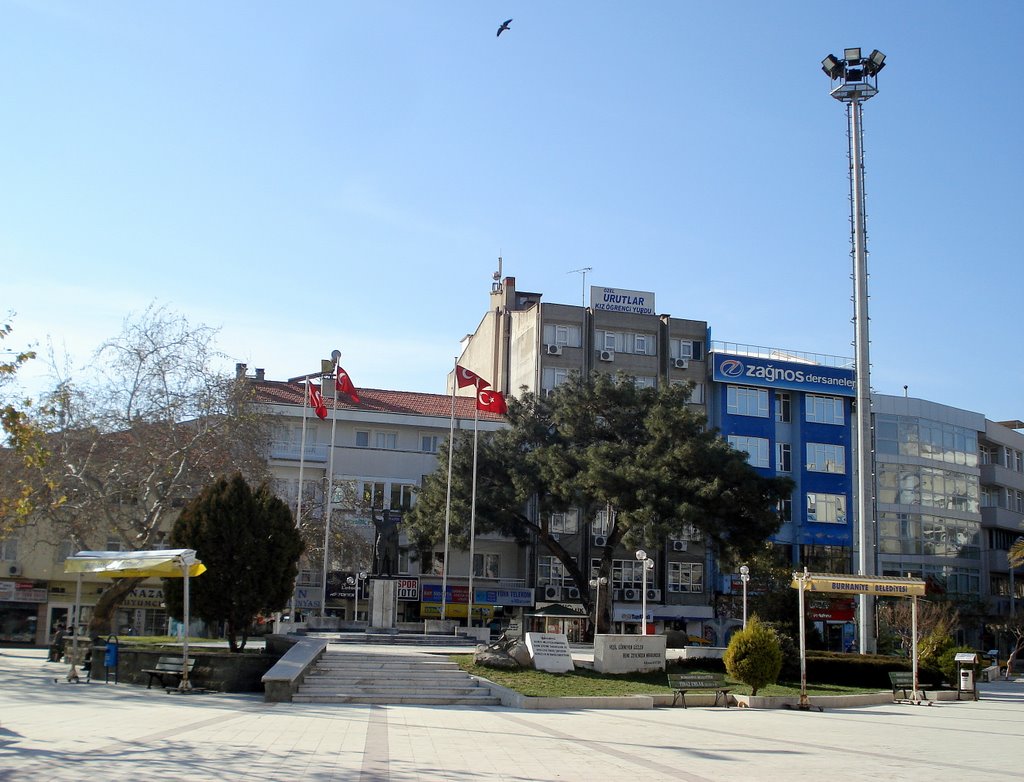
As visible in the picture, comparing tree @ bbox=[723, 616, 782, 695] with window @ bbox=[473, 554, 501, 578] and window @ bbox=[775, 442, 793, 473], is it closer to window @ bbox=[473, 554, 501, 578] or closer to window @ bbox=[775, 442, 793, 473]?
window @ bbox=[473, 554, 501, 578]

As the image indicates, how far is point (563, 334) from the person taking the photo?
5672 cm

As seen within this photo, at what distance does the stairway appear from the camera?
21859mm

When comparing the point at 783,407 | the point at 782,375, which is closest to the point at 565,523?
the point at 783,407

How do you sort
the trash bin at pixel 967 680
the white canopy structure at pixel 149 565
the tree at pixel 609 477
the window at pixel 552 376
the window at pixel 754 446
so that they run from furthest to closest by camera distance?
the window at pixel 754 446 → the window at pixel 552 376 → the tree at pixel 609 477 → the trash bin at pixel 967 680 → the white canopy structure at pixel 149 565

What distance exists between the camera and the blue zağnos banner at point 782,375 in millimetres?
57875

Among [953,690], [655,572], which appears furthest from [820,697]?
[655,572]

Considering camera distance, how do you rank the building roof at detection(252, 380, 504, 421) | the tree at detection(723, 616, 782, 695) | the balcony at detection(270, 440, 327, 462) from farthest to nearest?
1. the building roof at detection(252, 380, 504, 421)
2. the balcony at detection(270, 440, 327, 462)
3. the tree at detection(723, 616, 782, 695)

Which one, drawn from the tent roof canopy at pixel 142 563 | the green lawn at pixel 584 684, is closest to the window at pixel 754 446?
the green lawn at pixel 584 684

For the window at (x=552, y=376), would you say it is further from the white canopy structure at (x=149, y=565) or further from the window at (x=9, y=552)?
the white canopy structure at (x=149, y=565)

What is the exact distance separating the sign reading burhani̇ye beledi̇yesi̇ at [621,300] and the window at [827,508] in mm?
13797

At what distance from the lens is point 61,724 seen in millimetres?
15359

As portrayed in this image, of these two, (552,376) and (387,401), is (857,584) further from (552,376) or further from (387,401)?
(387,401)

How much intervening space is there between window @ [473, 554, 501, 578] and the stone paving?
1244 inches

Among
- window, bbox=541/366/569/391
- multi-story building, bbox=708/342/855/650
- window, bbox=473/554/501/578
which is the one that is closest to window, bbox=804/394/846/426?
multi-story building, bbox=708/342/855/650
